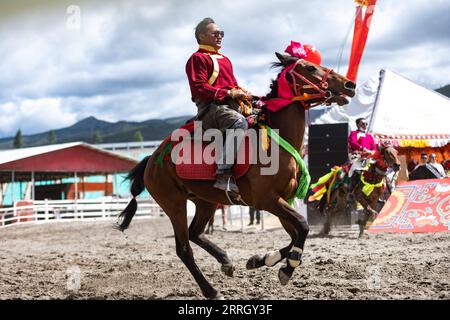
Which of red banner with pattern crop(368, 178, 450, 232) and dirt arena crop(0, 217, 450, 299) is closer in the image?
dirt arena crop(0, 217, 450, 299)

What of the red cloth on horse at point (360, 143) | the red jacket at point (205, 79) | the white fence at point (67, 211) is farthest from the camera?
the white fence at point (67, 211)

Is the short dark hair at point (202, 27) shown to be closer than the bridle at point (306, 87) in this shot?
No

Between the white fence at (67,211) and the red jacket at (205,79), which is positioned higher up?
the red jacket at (205,79)

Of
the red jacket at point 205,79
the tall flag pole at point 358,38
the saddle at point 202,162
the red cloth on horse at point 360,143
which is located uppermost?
the tall flag pole at point 358,38

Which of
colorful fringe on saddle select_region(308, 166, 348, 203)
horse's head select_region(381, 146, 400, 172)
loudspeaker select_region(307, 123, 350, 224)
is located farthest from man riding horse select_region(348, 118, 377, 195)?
loudspeaker select_region(307, 123, 350, 224)

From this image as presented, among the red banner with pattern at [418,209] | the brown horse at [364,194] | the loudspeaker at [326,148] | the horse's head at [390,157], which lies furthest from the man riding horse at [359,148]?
the red banner with pattern at [418,209]

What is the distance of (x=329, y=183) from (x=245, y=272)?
22.4ft

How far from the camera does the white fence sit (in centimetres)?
2522

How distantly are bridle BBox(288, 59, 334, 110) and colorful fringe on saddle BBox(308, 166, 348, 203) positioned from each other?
797 cm

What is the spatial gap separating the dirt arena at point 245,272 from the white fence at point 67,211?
13.3 metres

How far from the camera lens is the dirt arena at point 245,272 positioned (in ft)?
21.0

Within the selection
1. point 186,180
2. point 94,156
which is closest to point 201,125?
point 186,180

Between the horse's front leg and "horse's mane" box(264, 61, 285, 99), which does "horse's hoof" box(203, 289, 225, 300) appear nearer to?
"horse's mane" box(264, 61, 285, 99)

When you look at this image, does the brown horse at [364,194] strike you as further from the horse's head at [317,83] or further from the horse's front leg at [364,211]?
the horse's head at [317,83]
